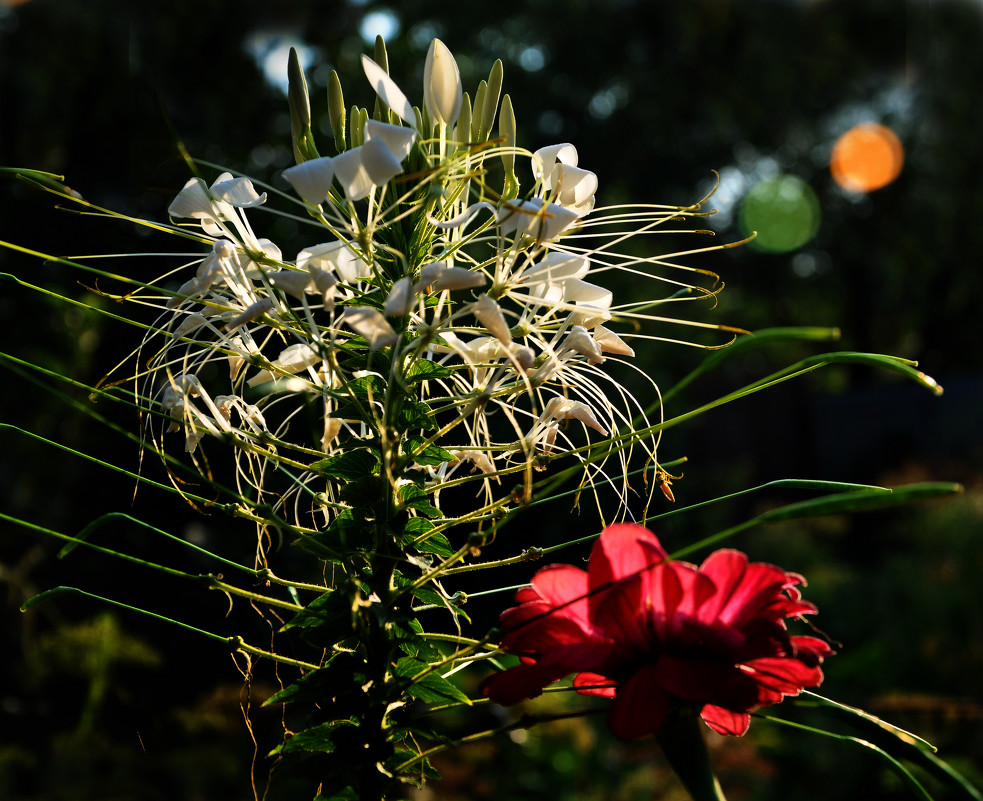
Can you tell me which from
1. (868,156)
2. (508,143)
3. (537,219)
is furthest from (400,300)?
(868,156)

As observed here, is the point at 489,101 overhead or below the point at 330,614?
overhead

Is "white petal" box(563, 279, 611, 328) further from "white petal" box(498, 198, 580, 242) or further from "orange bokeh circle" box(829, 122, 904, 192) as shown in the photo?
"orange bokeh circle" box(829, 122, 904, 192)

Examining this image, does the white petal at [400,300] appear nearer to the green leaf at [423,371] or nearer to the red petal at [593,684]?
the green leaf at [423,371]

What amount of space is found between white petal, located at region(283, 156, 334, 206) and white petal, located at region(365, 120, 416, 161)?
3 cm

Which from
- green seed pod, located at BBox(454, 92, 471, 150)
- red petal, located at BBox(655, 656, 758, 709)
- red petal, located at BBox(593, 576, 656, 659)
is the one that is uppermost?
green seed pod, located at BBox(454, 92, 471, 150)

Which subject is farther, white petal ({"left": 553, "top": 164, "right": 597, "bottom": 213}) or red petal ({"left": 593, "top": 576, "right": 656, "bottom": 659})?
white petal ({"left": 553, "top": 164, "right": 597, "bottom": 213})

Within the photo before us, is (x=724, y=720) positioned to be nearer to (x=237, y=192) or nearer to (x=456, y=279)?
(x=456, y=279)

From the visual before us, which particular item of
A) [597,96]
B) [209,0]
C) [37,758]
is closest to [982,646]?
[37,758]

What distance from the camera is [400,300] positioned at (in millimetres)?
467

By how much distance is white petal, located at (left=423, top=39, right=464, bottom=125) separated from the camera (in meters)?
0.57

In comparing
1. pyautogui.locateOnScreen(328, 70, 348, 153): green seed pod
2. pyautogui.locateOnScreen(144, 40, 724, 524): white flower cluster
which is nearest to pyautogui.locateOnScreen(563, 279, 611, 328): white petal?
pyautogui.locateOnScreen(144, 40, 724, 524): white flower cluster

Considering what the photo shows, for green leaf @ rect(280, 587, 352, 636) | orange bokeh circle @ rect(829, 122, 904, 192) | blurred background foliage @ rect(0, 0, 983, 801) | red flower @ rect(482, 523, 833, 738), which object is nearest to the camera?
red flower @ rect(482, 523, 833, 738)

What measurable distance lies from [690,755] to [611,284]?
2.61m

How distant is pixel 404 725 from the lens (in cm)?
53
